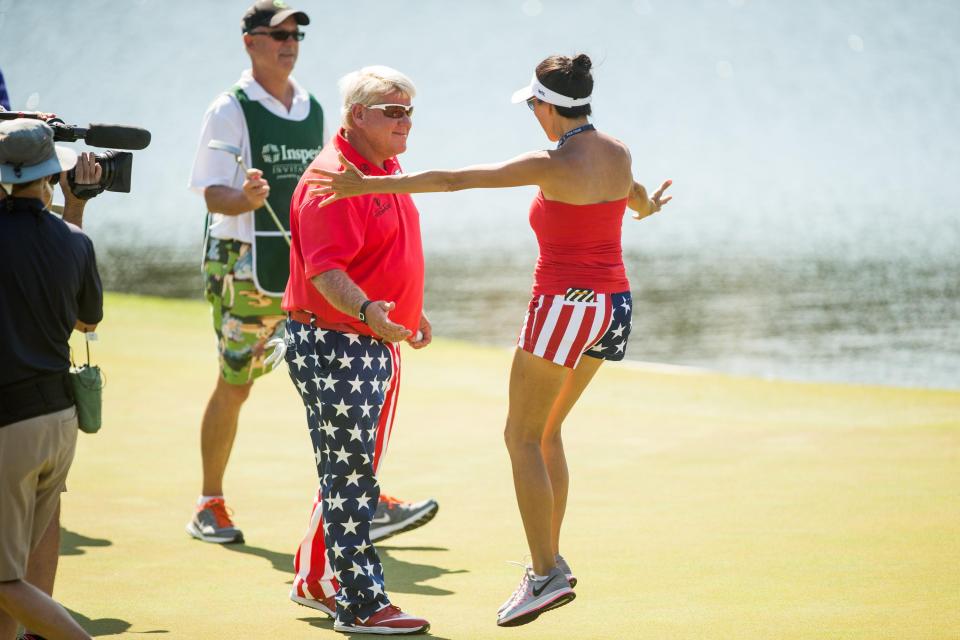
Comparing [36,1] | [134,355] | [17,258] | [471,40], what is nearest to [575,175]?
[17,258]

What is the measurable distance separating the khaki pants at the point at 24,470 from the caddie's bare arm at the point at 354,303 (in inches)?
36.5

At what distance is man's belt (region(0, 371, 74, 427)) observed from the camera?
366 cm


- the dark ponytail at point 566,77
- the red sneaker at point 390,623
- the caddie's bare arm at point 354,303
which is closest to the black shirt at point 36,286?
the caddie's bare arm at point 354,303

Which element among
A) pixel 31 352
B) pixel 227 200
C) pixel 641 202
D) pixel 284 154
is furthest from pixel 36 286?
pixel 284 154

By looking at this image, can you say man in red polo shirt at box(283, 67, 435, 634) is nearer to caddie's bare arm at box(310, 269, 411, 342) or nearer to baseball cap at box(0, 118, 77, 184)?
caddie's bare arm at box(310, 269, 411, 342)

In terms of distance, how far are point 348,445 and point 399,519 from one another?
1.36 meters

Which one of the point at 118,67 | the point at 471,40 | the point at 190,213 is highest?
the point at 471,40

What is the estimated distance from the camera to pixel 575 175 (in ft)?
14.8

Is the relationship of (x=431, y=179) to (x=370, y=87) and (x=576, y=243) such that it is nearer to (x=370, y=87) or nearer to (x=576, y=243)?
(x=370, y=87)

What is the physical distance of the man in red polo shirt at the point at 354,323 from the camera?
446 centimetres

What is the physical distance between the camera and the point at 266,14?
618 centimetres

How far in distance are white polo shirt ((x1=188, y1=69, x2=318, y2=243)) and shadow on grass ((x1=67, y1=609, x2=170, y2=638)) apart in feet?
6.42

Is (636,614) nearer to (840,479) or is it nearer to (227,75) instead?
(840,479)

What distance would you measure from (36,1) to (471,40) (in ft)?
219
